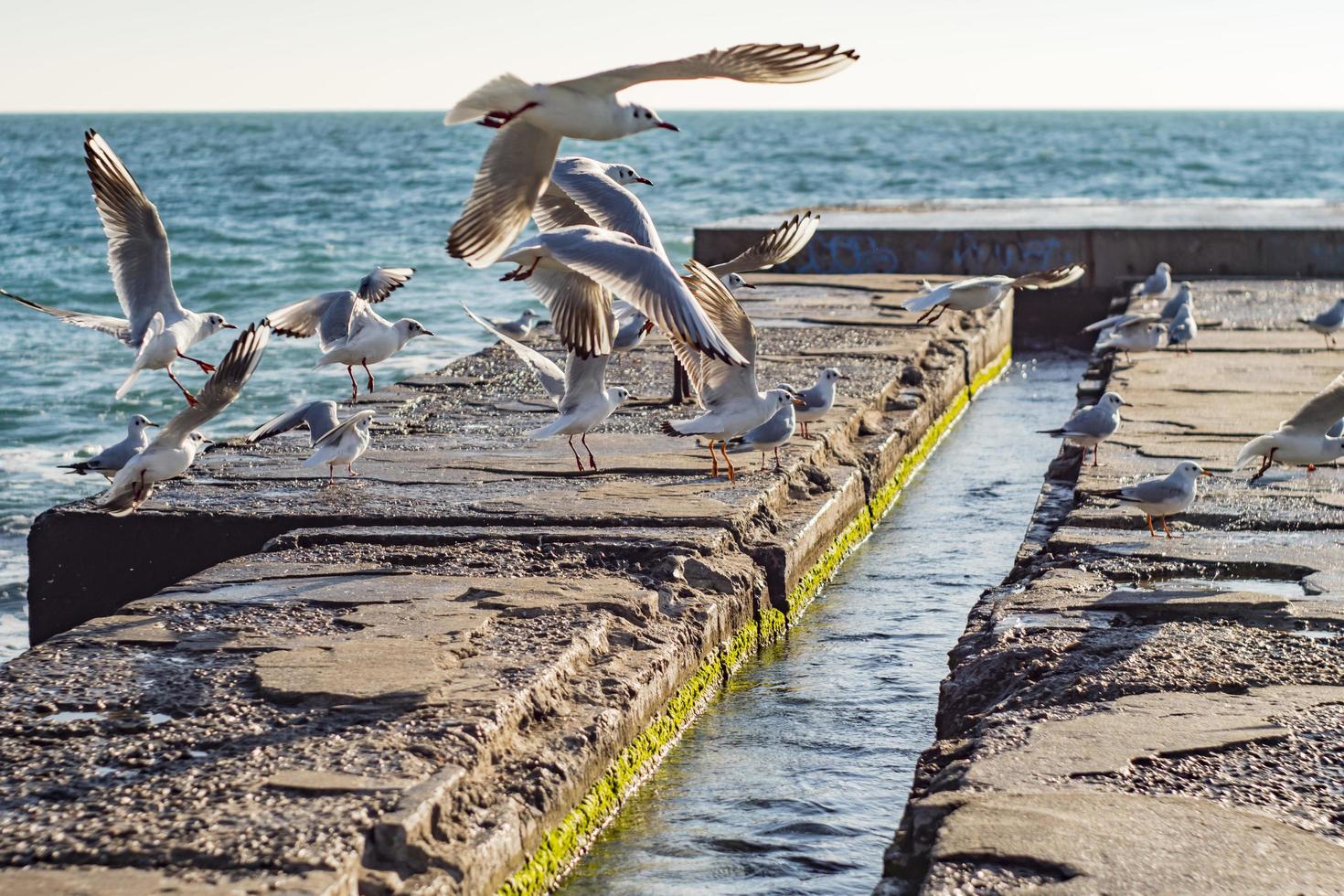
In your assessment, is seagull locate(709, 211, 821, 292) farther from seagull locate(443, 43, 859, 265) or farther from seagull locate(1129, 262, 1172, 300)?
seagull locate(1129, 262, 1172, 300)

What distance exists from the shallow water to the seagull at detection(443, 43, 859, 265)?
5.75ft

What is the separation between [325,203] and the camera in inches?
1475

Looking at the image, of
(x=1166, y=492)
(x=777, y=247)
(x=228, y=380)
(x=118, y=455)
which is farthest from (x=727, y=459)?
(x=118, y=455)

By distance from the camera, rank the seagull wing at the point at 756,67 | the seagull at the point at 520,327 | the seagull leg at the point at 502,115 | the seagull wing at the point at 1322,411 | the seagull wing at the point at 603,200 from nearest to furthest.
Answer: the seagull wing at the point at 756,67
the seagull leg at the point at 502,115
the seagull wing at the point at 1322,411
the seagull wing at the point at 603,200
the seagull at the point at 520,327

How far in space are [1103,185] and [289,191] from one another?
21489 millimetres

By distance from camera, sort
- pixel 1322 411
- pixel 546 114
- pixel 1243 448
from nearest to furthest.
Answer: pixel 546 114, pixel 1322 411, pixel 1243 448

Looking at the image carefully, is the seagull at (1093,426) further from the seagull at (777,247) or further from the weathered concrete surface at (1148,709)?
the seagull at (777,247)

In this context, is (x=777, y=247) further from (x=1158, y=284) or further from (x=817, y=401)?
(x=1158, y=284)

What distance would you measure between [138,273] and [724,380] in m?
2.86

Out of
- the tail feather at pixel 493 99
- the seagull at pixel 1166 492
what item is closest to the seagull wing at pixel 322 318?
the tail feather at pixel 493 99

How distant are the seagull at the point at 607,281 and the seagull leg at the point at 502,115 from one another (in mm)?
552

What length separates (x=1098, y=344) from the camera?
10875 mm

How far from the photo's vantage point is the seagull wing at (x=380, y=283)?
8500 mm

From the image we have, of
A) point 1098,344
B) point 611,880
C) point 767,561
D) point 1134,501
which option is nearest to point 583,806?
point 611,880
